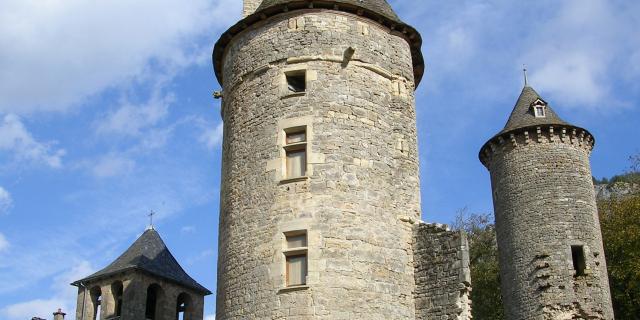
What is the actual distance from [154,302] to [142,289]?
1650 millimetres

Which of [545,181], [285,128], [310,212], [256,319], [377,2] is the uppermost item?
[377,2]

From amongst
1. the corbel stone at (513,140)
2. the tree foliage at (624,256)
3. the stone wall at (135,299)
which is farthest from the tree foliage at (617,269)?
the stone wall at (135,299)

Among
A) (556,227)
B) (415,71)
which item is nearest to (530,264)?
(556,227)

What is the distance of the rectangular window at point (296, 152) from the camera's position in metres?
13.9

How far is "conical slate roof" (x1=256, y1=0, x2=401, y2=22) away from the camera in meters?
15.0

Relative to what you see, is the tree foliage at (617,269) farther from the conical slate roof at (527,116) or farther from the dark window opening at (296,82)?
the dark window opening at (296,82)

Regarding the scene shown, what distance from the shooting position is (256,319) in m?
13.0

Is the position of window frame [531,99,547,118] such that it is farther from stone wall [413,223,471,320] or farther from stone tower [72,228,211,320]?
stone tower [72,228,211,320]

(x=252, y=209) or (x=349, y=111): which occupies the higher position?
(x=349, y=111)

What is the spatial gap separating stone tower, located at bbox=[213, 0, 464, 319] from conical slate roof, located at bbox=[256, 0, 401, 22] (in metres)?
0.05

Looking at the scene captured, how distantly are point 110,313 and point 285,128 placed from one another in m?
16.5

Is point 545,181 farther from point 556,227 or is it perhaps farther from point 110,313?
point 110,313

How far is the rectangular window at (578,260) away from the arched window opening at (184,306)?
1484 centimetres

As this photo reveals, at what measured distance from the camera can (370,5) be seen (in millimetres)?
15500
